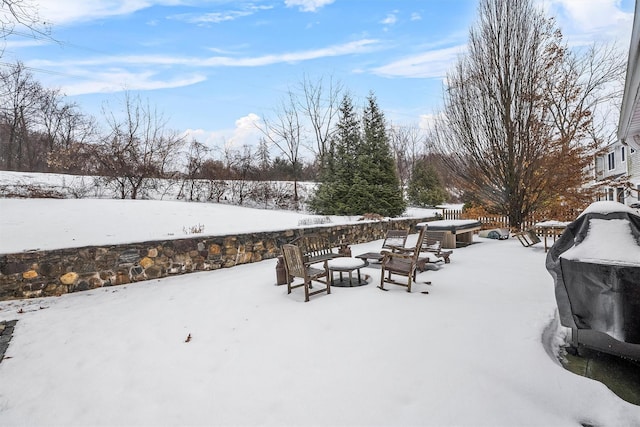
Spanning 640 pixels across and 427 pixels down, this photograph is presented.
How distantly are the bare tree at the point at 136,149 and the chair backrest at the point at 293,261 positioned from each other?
945 centimetres

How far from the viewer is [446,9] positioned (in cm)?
960

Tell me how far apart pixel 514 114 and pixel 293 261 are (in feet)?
32.1

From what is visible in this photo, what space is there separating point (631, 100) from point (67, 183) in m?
14.5

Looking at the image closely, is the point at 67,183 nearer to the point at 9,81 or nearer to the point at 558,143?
the point at 9,81

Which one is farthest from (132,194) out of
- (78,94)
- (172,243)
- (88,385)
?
(88,385)

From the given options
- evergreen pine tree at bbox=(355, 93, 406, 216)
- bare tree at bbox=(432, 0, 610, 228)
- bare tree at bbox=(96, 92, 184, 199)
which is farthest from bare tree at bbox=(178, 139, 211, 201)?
bare tree at bbox=(432, 0, 610, 228)

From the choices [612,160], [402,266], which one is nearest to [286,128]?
[402,266]

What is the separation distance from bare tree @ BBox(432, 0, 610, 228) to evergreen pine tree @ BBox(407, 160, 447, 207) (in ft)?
35.7

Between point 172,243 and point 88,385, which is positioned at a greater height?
point 172,243

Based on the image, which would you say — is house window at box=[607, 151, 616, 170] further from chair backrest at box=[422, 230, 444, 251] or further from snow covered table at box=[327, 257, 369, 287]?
snow covered table at box=[327, 257, 369, 287]

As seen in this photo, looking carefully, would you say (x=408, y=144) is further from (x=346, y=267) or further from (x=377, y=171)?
(x=346, y=267)

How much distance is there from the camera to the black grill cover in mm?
2105

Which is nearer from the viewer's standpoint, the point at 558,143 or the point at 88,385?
the point at 88,385

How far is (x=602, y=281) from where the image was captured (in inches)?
86.7
